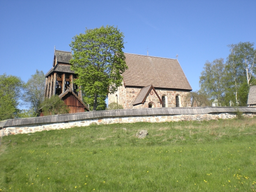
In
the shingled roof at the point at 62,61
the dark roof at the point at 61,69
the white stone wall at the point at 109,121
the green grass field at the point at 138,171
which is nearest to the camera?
the green grass field at the point at 138,171

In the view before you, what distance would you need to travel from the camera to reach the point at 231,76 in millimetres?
37031

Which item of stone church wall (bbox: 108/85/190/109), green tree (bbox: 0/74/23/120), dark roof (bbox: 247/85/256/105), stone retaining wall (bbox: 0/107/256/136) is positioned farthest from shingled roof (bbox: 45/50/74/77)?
dark roof (bbox: 247/85/256/105)

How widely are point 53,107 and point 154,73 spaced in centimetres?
1565

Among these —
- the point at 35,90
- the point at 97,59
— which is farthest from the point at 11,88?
the point at 97,59

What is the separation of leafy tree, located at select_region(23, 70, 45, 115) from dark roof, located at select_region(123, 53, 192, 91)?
69.6 feet

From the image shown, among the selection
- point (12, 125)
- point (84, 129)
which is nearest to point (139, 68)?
point (84, 129)

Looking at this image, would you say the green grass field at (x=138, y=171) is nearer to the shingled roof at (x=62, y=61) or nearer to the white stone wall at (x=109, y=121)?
the white stone wall at (x=109, y=121)

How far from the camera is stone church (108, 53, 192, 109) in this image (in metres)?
27.3

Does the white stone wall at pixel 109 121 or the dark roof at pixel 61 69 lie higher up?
the dark roof at pixel 61 69

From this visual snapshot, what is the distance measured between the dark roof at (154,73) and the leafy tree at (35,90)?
21.2m

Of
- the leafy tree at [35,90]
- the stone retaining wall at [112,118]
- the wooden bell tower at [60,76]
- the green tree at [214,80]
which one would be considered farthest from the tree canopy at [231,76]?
the leafy tree at [35,90]

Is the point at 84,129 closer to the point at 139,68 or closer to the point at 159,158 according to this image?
the point at 159,158

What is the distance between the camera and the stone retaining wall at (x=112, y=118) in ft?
56.3

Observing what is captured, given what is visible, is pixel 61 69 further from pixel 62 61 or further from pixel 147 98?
pixel 147 98
